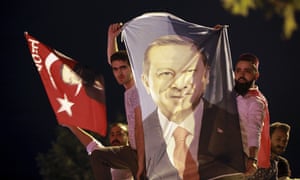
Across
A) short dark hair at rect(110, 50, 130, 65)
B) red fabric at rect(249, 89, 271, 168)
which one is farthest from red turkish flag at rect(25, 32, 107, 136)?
red fabric at rect(249, 89, 271, 168)

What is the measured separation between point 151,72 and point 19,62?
263 inches

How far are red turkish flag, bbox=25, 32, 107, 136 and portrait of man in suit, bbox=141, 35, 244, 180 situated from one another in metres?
0.59

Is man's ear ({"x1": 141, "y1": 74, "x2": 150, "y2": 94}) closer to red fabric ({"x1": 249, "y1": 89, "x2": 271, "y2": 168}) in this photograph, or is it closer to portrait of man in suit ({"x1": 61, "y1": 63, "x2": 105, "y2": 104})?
portrait of man in suit ({"x1": 61, "y1": 63, "x2": 105, "y2": 104})

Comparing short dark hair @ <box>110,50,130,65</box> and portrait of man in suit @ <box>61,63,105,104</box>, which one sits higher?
short dark hair @ <box>110,50,130,65</box>

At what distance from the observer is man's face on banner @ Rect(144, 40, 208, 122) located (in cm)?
664

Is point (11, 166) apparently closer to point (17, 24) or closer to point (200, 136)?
point (17, 24)

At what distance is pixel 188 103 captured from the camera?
664 centimetres

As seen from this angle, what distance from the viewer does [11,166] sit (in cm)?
1295

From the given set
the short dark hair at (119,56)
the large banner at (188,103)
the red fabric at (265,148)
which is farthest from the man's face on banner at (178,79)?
the red fabric at (265,148)

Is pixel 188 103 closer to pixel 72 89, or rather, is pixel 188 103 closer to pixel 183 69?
pixel 183 69

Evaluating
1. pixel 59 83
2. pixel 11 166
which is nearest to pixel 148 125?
pixel 59 83

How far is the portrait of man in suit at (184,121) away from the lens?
21.6ft

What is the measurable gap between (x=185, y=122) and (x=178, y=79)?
0.33m

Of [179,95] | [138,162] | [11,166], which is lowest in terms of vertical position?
[11,166]
